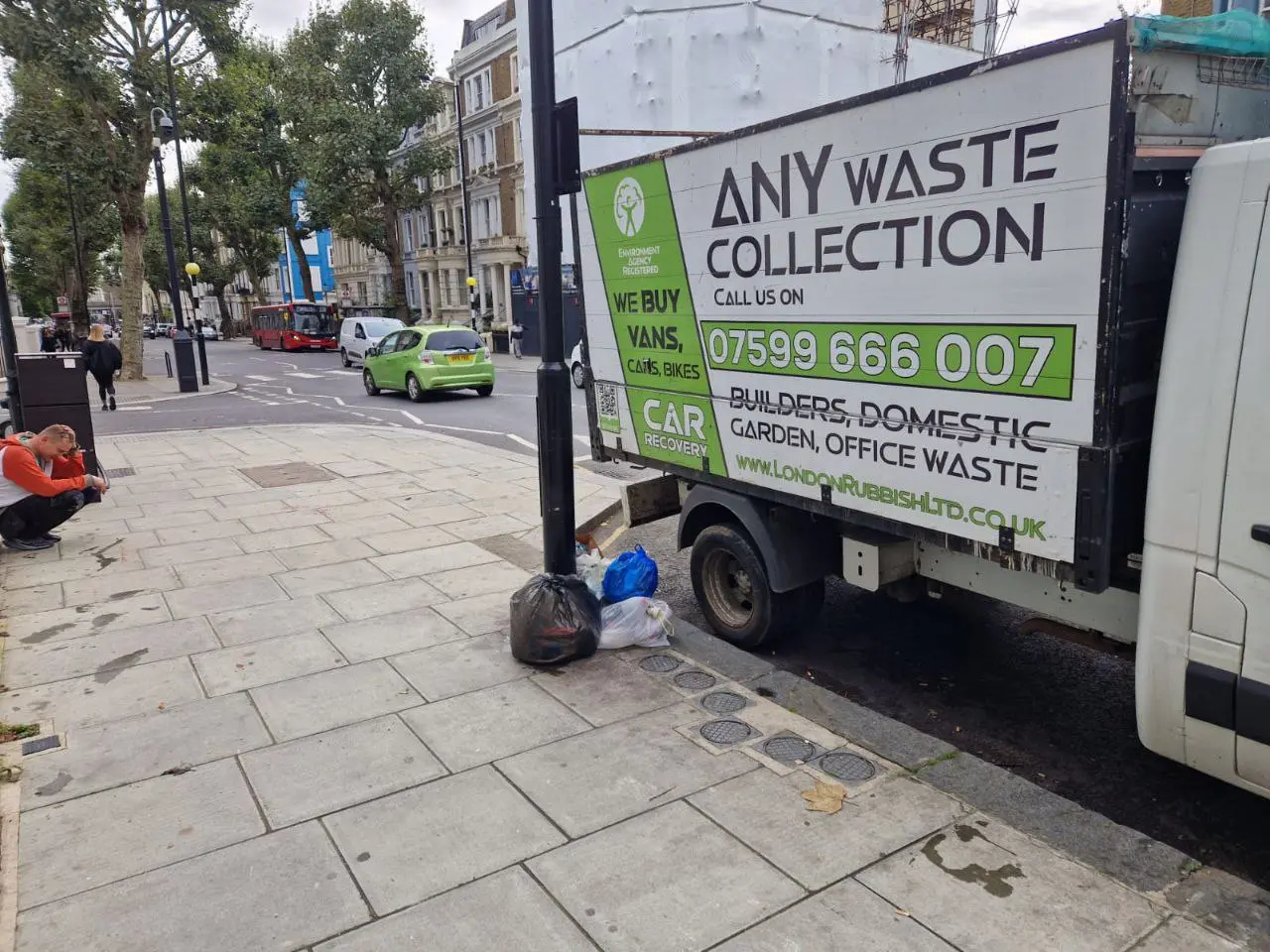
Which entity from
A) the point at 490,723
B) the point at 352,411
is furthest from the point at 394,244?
the point at 490,723

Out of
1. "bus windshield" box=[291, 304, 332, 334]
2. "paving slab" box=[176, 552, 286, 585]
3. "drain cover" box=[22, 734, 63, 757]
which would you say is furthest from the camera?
"bus windshield" box=[291, 304, 332, 334]

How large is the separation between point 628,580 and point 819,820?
7.66ft

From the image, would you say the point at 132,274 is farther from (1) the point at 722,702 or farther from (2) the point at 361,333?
(1) the point at 722,702

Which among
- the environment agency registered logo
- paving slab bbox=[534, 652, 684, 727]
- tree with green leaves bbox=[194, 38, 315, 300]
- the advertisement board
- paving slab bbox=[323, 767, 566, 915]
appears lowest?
paving slab bbox=[534, 652, 684, 727]

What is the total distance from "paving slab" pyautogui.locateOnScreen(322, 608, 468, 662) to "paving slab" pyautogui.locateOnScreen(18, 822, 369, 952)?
1.97 meters

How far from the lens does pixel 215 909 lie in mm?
2979

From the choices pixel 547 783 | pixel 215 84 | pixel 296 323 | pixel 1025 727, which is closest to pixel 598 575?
pixel 547 783

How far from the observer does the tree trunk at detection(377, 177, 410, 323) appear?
43031 millimetres

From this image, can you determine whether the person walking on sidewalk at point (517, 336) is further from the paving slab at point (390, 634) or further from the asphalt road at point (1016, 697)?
the paving slab at point (390, 634)

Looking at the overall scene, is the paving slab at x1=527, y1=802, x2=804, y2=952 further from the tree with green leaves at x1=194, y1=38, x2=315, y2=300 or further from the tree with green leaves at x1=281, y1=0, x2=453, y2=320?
the tree with green leaves at x1=281, y1=0, x2=453, y2=320

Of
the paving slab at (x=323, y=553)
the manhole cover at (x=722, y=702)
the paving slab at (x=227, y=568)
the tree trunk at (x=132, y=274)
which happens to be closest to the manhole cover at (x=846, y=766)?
the manhole cover at (x=722, y=702)

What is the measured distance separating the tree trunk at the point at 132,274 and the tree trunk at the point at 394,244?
17.2 m

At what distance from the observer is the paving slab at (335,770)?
363 cm

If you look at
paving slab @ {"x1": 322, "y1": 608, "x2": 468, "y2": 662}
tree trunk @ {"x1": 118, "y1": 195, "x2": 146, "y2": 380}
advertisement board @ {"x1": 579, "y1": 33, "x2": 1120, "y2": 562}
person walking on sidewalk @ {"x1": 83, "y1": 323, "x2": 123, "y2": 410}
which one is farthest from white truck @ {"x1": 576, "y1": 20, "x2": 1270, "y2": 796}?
tree trunk @ {"x1": 118, "y1": 195, "x2": 146, "y2": 380}
